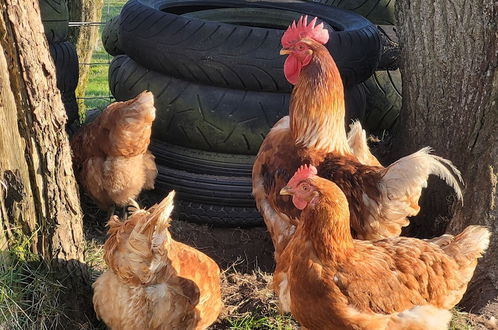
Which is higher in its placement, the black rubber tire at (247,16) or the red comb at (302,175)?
the black rubber tire at (247,16)

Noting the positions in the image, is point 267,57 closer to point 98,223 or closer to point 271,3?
point 271,3

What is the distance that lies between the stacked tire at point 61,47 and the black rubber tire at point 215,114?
100cm

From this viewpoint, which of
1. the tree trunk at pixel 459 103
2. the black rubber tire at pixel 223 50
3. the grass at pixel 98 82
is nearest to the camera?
the tree trunk at pixel 459 103

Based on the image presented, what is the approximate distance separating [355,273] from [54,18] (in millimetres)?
3623

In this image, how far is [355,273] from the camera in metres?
3.32

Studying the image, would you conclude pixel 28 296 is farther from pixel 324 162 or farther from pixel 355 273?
pixel 324 162

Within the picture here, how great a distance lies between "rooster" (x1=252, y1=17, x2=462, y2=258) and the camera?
3744 millimetres

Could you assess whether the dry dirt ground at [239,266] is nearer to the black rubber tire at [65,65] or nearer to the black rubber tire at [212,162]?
the black rubber tire at [212,162]

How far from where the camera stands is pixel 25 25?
10.4ft

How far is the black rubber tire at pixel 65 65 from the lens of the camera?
5.40m

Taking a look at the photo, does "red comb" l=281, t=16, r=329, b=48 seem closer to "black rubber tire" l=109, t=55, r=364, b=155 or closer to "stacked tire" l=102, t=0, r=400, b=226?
"stacked tire" l=102, t=0, r=400, b=226

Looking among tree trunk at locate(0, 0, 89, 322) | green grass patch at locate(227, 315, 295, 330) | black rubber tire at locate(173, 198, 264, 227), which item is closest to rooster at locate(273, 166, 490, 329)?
green grass patch at locate(227, 315, 295, 330)

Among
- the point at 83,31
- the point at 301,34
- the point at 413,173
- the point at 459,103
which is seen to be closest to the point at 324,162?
the point at 413,173

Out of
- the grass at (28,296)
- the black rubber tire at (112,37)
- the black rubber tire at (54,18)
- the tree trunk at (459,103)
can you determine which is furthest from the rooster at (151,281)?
the black rubber tire at (112,37)
